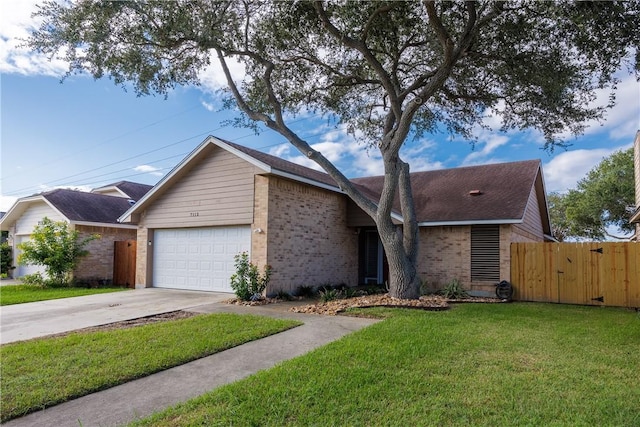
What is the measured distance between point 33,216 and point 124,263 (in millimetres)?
6210

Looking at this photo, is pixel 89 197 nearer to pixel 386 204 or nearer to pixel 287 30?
pixel 287 30

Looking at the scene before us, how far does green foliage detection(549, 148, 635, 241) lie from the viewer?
2705 centimetres

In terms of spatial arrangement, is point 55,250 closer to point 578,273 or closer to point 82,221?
point 82,221

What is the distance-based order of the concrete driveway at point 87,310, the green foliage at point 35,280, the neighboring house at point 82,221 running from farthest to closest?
1. the neighboring house at point 82,221
2. the green foliage at point 35,280
3. the concrete driveway at point 87,310

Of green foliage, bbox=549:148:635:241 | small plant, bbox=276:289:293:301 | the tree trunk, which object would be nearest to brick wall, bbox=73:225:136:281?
small plant, bbox=276:289:293:301

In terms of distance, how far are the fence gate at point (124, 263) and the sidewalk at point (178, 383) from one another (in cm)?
1160

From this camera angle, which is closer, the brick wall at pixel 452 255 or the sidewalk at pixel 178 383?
the sidewalk at pixel 178 383

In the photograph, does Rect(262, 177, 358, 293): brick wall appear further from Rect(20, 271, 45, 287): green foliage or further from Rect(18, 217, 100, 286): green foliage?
Rect(20, 271, 45, 287): green foliage

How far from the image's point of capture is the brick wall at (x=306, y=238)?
12.0m

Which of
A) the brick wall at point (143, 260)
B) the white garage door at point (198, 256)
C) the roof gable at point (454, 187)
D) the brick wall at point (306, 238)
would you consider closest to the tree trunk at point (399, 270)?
the brick wall at point (306, 238)

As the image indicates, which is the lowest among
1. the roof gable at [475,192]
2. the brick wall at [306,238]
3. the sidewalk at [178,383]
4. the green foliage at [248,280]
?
the sidewalk at [178,383]

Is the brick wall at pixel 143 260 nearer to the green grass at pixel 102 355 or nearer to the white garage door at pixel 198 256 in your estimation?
the white garage door at pixel 198 256

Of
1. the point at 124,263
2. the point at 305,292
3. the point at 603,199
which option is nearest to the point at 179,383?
the point at 305,292

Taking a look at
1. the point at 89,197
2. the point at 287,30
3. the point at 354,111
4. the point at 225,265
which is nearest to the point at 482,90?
the point at 354,111
